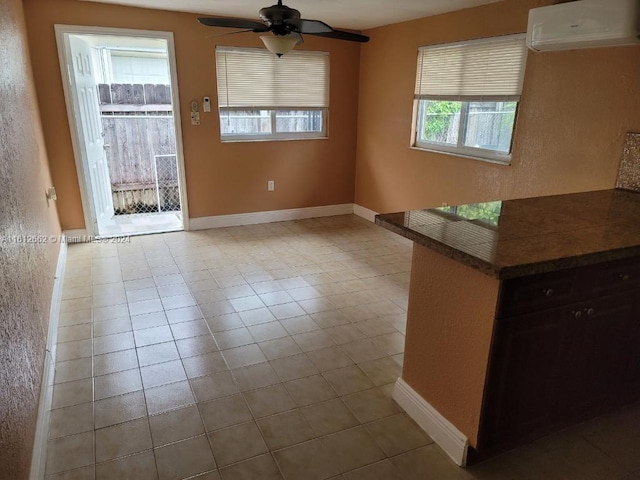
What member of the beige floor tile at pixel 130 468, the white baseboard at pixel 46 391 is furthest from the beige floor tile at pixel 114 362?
the beige floor tile at pixel 130 468

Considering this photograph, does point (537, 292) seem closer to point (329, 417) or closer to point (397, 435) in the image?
point (397, 435)

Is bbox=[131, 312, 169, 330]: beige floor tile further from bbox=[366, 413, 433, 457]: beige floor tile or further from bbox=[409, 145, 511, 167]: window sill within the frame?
bbox=[409, 145, 511, 167]: window sill

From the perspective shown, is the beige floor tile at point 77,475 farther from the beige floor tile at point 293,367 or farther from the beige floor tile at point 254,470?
the beige floor tile at point 293,367

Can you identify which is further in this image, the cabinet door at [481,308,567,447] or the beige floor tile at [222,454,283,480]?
the beige floor tile at [222,454,283,480]

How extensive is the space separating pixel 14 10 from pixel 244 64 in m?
2.01

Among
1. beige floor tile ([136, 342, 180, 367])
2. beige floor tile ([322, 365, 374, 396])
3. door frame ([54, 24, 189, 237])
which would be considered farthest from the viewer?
door frame ([54, 24, 189, 237])

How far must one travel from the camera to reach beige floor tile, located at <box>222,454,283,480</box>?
1.73 m

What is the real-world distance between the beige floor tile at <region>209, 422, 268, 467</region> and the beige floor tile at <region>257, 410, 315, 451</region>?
0.11ft

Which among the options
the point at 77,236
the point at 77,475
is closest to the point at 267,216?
the point at 77,236

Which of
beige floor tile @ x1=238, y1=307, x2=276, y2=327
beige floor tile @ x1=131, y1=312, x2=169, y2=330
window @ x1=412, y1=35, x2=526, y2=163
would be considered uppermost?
window @ x1=412, y1=35, x2=526, y2=163

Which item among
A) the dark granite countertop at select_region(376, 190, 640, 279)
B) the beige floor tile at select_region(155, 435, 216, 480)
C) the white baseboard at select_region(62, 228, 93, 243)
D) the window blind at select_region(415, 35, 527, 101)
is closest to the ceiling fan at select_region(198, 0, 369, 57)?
the dark granite countertop at select_region(376, 190, 640, 279)

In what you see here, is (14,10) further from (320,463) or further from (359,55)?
(320,463)

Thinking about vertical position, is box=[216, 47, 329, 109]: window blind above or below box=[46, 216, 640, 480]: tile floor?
above

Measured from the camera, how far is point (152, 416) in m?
2.05
